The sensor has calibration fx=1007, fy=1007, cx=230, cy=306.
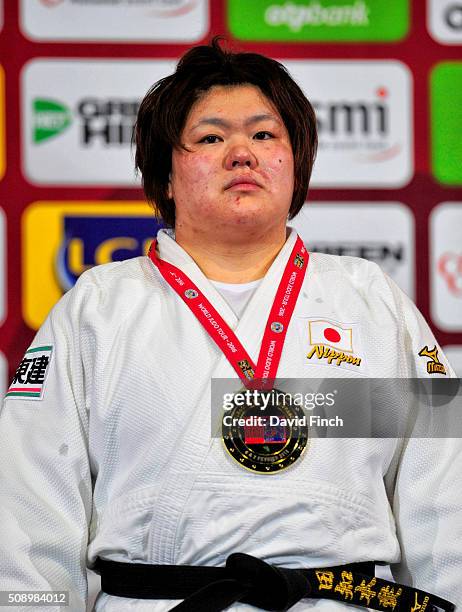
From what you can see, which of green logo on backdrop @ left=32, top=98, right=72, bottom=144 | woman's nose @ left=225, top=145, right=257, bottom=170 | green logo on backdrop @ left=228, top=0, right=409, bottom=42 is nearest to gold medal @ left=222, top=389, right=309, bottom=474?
woman's nose @ left=225, top=145, right=257, bottom=170

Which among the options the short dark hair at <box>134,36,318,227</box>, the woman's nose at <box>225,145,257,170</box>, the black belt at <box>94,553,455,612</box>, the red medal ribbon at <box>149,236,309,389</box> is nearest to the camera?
the black belt at <box>94,553,455,612</box>

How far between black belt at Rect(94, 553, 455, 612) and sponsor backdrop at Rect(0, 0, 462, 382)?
1.16 meters

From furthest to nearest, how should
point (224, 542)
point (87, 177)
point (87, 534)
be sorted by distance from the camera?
point (87, 177)
point (87, 534)
point (224, 542)

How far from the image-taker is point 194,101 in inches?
86.8

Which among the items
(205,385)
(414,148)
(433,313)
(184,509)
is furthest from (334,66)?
(184,509)

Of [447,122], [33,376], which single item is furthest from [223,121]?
[447,122]

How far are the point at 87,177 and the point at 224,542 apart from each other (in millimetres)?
1443

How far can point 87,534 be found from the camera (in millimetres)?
1968

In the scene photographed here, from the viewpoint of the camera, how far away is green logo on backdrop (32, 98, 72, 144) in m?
2.95

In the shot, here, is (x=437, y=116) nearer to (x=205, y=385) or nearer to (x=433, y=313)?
(x=433, y=313)

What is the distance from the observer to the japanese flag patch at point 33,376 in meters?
2.04

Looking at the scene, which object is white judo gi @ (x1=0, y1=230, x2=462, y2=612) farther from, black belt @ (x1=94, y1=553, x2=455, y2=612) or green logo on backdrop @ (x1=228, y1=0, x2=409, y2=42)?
green logo on backdrop @ (x1=228, y1=0, x2=409, y2=42)

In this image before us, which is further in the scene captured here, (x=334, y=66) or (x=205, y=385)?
(x=334, y=66)

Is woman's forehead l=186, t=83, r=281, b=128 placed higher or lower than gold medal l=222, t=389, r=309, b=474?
higher
